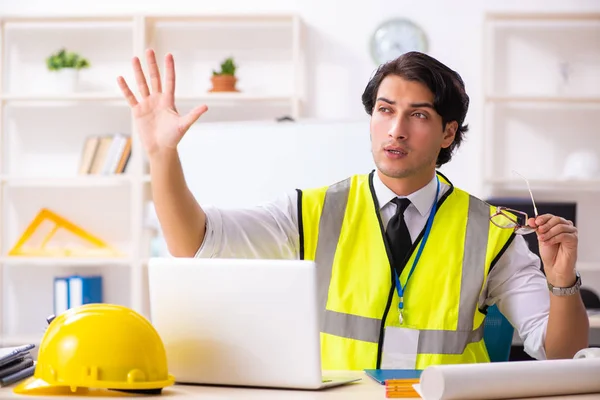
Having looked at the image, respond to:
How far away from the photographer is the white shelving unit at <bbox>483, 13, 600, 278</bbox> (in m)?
4.69

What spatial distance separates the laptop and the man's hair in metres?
0.87

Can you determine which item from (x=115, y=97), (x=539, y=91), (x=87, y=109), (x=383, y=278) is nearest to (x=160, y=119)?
(x=383, y=278)

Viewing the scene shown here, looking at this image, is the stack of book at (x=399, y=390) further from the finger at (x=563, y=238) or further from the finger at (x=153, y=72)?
the finger at (x=153, y=72)

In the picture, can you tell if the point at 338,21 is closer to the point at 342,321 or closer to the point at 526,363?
the point at 342,321

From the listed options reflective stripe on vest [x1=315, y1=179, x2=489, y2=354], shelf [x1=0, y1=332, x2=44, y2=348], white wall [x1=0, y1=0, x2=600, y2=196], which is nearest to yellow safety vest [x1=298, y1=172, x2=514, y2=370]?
reflective stripe on vest [x1=315, y1=179, x2=489, y2=354]

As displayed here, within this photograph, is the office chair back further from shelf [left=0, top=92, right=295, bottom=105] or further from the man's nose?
shelf [left=0, top=92, right=295, bottom=105]

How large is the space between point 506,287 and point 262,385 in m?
0.89

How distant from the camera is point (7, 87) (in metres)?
4.94

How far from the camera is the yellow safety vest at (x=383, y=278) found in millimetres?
2039

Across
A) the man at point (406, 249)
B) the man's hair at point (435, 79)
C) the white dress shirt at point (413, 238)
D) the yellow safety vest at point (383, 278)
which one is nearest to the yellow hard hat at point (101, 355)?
the man at point (406, 249)

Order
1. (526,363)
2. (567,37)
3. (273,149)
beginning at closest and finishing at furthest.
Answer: (526,363) < (273,149) < (567,37)

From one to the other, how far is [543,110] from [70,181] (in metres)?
2.71

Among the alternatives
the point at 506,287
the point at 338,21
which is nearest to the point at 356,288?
the point at 506,287

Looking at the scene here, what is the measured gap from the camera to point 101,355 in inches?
54.4
